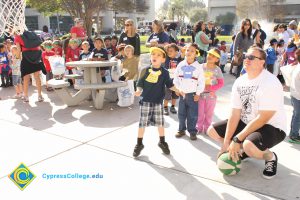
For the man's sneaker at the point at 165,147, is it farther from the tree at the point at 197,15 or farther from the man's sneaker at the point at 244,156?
the tree at the point at 197,15

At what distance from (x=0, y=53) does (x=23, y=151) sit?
5548 mm

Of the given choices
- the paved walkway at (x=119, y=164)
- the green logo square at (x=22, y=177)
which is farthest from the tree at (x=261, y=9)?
the green logo square at (x=22, y=177)

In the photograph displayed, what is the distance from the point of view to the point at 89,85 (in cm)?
659

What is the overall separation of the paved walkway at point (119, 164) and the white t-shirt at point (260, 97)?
0.68 metres

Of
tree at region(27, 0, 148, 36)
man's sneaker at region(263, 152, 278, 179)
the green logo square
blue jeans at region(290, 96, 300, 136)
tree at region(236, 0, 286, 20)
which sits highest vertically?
tree at region(236, 0, 286, 20)

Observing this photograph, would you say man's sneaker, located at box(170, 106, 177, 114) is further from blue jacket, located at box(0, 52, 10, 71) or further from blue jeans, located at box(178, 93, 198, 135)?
blue jacket, located at box(0, 52, 10, 71)

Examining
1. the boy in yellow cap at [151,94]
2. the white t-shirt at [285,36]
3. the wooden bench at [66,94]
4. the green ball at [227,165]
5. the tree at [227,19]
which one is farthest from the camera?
the tree at [227,19]

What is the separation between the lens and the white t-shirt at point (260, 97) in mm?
3506

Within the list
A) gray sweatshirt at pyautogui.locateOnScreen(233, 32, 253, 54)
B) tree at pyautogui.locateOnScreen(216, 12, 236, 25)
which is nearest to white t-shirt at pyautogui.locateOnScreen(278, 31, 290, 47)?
gray sweatshirt at pyautogui.locateOnScreen(233, 32, 253, 54)

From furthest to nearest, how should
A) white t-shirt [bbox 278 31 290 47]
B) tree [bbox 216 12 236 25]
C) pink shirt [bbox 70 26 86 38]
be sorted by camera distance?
1. tree [bbox 216 12 236 25]
2. white t-shirt [bbox 278 31 290 47]
3. pink shirt [bbox 70 26 86 38]

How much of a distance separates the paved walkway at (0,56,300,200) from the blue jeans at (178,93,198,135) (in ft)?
0.72

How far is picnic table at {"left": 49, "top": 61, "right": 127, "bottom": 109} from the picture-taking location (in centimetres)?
656

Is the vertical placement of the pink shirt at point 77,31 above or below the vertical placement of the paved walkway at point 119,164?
above

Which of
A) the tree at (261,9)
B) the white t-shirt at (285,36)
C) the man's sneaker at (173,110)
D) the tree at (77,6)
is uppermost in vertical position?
the tree at (261,9)
